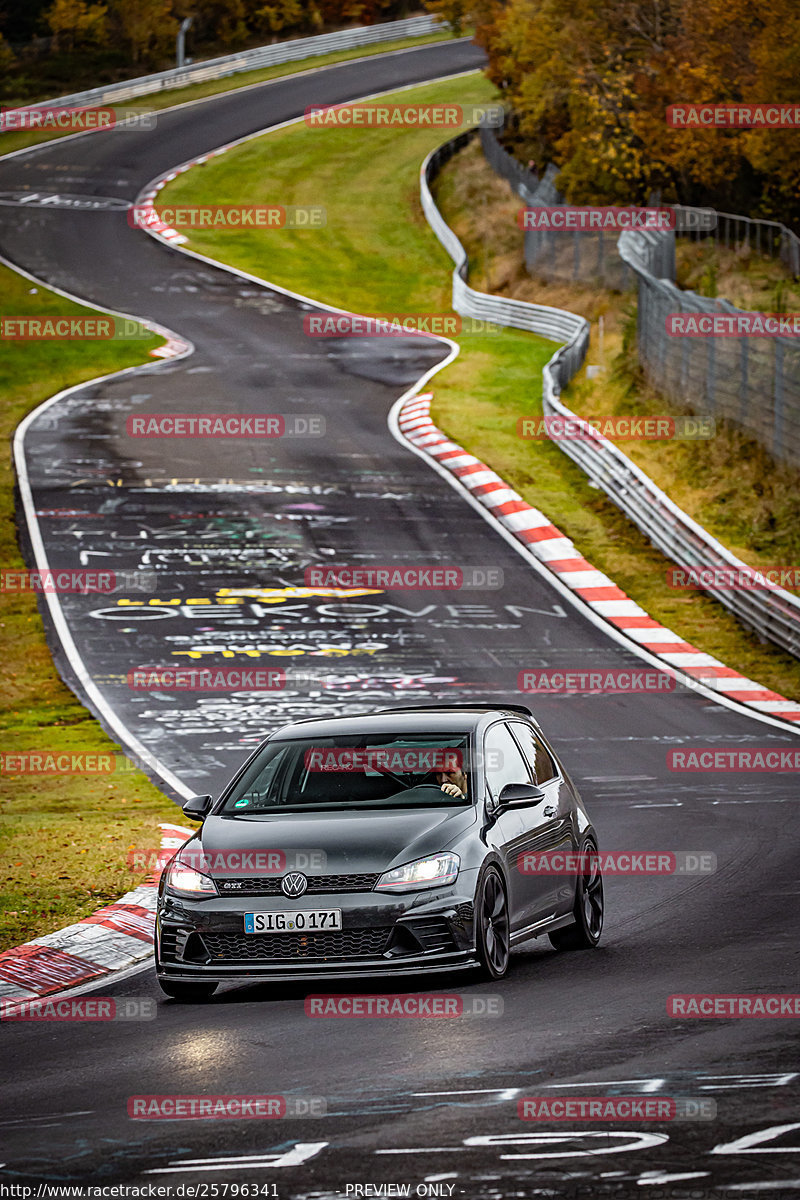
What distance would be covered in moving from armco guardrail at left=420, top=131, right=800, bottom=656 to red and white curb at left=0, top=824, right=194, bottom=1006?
13.5 meters

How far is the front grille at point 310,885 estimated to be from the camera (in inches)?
367

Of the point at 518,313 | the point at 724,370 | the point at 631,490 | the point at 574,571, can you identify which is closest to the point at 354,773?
the point at 574,571

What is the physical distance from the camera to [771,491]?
29.6 m

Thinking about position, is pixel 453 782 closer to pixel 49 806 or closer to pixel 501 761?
pixel 501 761

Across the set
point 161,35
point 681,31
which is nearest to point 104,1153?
point 681,31

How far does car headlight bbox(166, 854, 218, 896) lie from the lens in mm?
9559

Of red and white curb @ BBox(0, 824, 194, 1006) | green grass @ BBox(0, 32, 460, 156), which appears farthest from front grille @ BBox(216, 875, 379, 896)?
green grass @ BBox(0, 32, 460, 156)

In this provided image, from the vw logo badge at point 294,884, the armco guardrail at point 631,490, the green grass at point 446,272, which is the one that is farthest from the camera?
the green grass at point 446,272

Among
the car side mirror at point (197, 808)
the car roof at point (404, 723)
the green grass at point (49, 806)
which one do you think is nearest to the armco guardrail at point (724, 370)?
the green grass at point (49, 806)

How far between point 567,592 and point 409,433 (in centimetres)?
1068

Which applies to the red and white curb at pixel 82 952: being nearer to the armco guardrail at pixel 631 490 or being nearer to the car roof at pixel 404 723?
the car roof at pixel 404 723

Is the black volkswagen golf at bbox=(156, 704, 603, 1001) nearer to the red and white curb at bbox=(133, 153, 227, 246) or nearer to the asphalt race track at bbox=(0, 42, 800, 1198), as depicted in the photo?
the asphalt race track at bbox=(0, 42, 800, 1198)

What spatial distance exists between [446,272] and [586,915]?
46.7 meters

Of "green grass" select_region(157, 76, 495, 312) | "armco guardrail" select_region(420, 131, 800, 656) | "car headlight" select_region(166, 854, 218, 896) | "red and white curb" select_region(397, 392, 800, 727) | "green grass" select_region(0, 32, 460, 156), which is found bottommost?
"red and white curb" select_region(397, 392, 800, 727)
